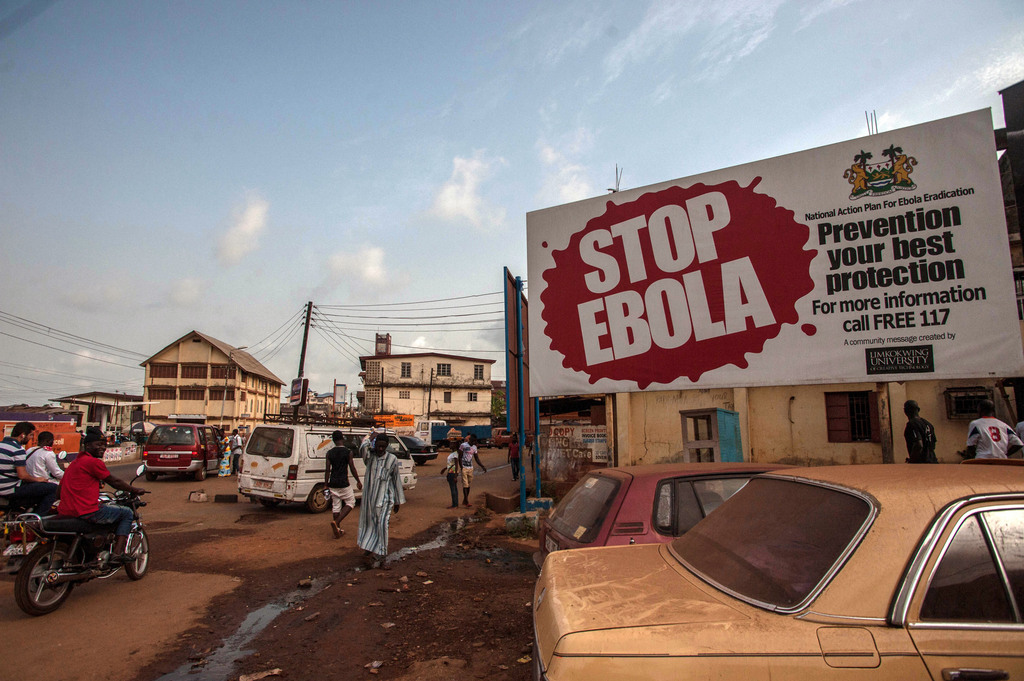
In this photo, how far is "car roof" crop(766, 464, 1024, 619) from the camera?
6.32 feet

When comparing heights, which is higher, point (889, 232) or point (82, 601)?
point (889, 232)

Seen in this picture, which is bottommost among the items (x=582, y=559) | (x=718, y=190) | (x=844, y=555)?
(x=582, y=559)

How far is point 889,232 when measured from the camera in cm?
817

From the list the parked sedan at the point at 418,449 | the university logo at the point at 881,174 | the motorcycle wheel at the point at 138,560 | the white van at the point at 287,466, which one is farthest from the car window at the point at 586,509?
the parked sedan at the point at 418,449

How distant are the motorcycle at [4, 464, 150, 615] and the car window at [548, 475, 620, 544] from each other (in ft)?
15.1

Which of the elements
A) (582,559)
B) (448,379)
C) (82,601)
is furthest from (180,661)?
(448,379)

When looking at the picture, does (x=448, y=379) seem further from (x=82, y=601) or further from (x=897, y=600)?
(x=897, y=600)

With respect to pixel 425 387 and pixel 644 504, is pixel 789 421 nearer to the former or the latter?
pixel 644 504

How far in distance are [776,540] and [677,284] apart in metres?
7.35

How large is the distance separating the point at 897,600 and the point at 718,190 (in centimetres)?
848

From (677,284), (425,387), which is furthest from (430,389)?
(677,284)

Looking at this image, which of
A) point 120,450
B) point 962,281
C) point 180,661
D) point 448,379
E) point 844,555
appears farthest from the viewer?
point 448,379

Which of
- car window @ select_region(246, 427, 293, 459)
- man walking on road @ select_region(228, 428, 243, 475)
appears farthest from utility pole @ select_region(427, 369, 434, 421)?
car window @ select_region(246, 427, 293, 459)

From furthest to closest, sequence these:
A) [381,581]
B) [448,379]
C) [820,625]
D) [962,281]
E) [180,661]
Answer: [448,379] → [962,281] → [381,581] → [180,661] → [820,625]
